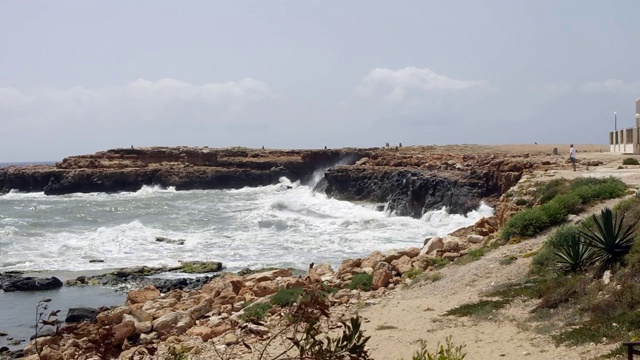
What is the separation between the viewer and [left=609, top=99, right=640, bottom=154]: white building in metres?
28.9

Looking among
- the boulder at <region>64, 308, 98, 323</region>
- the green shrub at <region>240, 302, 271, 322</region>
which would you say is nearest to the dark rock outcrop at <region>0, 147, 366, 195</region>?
the boulder at <region>64, 308, 98, 323</region>

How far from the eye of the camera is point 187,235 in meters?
27.9

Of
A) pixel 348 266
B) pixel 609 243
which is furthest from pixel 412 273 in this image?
pixel 609 243

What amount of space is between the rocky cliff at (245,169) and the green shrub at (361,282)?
1939 cm

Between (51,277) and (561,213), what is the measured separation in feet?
44.9

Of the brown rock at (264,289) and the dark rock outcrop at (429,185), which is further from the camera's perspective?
the dark rock outcrop at (429,185)

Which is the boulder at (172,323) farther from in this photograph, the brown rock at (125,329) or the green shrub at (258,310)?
the green shrub at (258,310)

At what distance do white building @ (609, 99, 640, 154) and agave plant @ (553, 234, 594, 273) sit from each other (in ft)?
66.8

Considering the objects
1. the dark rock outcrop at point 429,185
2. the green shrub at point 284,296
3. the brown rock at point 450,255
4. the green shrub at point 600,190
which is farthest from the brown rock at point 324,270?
the dark rock outcrop at point 429,185

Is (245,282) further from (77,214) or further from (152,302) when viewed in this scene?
(77,214)

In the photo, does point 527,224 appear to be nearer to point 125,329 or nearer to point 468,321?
point 468,321

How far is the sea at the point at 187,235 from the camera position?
67.4ft

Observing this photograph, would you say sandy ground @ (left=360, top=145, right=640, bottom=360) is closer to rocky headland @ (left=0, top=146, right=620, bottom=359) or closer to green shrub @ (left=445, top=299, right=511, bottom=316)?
green shrub @ (left=445, top=299, right=511, bottom=316)

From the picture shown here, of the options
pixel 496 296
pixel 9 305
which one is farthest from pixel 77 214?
pixel 496 296
